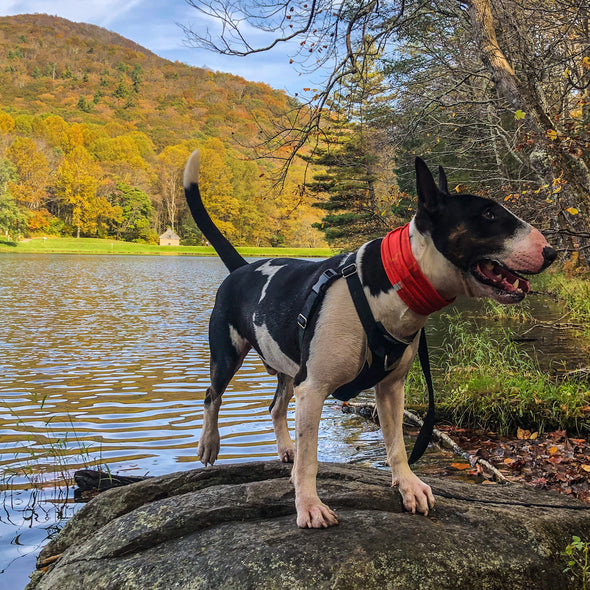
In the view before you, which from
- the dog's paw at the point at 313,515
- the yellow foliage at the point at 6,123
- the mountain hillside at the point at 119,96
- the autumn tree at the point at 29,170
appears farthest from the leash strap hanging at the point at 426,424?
the mountain hillside at the point at 119,96

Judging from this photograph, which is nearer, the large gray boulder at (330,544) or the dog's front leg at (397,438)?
the large gray boulder at (330,544)

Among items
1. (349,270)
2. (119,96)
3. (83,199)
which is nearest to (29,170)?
(83,199)

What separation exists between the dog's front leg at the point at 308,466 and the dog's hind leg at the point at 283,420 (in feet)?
4.02

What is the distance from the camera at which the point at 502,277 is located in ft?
9.07

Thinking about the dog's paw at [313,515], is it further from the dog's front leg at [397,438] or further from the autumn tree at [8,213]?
the autumn tree at [8,213]

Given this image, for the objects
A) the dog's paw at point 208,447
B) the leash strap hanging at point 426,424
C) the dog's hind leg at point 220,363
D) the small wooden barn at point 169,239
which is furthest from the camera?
the small wooden barn at point 169,239

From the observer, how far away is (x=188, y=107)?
17462 cm

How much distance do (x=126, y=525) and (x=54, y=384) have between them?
7.19m

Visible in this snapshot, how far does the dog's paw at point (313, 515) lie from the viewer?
2934 millimetres

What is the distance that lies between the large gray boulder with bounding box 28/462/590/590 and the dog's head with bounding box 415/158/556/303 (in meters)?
1.26

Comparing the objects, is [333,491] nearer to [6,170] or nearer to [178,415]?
[178,415]

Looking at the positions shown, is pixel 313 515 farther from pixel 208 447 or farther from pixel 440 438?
pixel 440 438

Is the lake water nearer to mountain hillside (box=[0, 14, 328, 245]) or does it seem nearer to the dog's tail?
the dog's tail

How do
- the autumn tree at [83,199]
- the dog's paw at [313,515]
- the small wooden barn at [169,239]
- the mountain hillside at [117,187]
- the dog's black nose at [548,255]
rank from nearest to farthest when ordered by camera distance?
the dog's black nose at [548,255] → the dog's paw at [313,515] → the mountain hillside at [117,187] → the autumn tree at [83,199] → the small wooden barn at [169,239]
